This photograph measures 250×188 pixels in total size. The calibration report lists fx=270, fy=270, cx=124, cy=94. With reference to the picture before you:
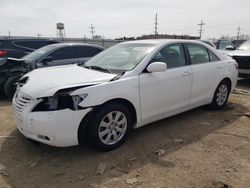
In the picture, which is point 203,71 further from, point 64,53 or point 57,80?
point 64,53

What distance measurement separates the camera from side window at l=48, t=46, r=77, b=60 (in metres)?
7.57

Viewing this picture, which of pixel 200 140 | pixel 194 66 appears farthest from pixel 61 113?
pixel 194 66

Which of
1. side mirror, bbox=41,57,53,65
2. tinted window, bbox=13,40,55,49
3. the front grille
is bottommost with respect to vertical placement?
the front grille

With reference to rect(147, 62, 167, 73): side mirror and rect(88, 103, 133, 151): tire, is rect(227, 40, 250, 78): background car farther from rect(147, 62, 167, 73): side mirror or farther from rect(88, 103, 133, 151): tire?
rect(88, 103, 133, 151): tire

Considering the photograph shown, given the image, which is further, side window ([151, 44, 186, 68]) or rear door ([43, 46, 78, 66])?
rear door ([43, 46, 78, 66])

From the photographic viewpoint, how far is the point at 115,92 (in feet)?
12.1

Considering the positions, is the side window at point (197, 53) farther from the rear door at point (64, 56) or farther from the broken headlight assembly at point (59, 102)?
the rear door at point (64, 56)

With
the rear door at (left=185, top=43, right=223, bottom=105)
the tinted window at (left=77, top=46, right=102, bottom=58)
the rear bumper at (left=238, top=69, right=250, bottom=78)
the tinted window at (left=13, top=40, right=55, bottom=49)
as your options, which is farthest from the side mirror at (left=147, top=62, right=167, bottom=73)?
the tinted window at (left=13, top=40, right=55, bottom=49)

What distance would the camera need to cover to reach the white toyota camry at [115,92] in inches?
134

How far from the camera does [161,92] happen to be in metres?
4.32

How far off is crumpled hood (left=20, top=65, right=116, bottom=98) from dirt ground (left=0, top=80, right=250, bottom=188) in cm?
92

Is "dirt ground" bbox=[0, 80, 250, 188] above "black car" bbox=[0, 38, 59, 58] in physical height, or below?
below

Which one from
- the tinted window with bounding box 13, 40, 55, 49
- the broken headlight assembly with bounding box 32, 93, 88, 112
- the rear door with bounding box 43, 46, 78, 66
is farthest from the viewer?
the tinted window with bounding box 13, 40, 55, 49

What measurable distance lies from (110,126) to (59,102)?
817 mm
